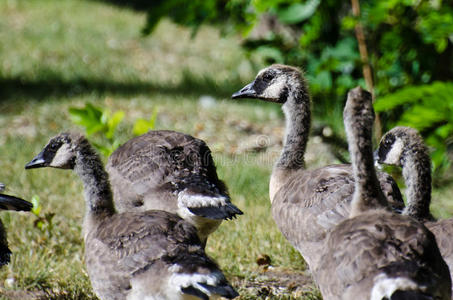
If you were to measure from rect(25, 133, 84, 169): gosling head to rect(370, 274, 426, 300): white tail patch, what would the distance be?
103 inches

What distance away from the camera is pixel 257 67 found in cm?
1179

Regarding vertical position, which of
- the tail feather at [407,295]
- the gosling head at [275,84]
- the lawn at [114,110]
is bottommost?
the lawn at [114,110]

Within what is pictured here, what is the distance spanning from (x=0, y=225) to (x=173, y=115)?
523cm

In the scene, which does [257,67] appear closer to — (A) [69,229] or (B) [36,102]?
(B) [36,102]

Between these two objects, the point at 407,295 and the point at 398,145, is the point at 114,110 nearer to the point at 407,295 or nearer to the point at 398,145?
the point at 398,145

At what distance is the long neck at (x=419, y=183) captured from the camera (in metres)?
4.45

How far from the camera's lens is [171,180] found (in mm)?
4719

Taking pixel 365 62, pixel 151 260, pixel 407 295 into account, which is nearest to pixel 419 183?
pixel 407 295

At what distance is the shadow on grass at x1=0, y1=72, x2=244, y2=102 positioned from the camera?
34.7ft

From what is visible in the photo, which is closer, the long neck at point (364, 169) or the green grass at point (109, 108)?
the long neck at point (364, 169)

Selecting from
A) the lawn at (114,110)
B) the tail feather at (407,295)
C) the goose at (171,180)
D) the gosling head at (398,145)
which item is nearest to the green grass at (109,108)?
the lawn at (114,110)

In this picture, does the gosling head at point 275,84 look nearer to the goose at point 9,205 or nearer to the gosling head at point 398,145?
the gosling head at point 398,145

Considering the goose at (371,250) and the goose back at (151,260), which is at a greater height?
the goose at (371,250)

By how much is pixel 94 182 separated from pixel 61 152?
422mm
